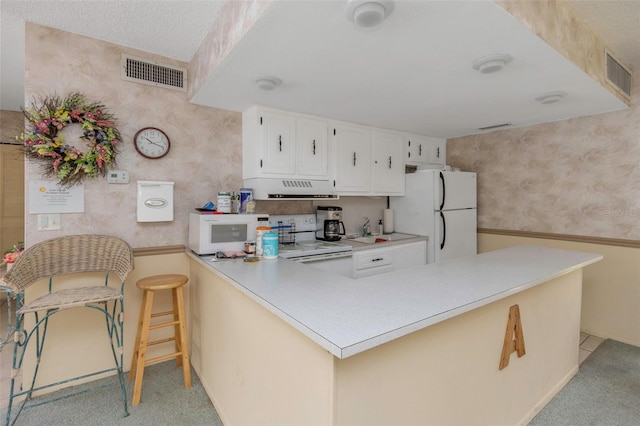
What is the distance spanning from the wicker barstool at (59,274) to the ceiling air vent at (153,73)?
1.26 m

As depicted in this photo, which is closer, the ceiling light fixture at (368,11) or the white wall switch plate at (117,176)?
the ceiling light fixture at (368,11)

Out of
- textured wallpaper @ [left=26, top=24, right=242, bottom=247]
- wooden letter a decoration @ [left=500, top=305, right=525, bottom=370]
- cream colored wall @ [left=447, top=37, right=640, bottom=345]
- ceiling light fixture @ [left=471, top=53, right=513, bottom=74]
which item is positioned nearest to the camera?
wooden letter a decoration @ [left=500, top=305, right=525, bottom=370]

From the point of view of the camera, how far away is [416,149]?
4031mm

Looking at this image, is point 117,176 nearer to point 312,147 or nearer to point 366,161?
point 312,147

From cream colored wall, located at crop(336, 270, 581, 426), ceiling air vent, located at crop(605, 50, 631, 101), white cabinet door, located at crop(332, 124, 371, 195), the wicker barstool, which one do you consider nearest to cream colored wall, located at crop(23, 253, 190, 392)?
the wicker barstool

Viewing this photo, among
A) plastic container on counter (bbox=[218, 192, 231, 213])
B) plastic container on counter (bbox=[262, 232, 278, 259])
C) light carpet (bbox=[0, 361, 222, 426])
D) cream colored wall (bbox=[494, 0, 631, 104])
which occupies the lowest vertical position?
light carpet (bbox=[0, 361, 222, 426])

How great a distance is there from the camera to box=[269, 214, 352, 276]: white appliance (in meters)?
2.69

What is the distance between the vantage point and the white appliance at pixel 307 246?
2686 mm

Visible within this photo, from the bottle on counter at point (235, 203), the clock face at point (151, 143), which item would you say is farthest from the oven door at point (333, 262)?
the clock face at point (151, 143)

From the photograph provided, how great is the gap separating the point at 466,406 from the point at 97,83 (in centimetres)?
314

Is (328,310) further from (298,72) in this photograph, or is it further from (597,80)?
(597,80)

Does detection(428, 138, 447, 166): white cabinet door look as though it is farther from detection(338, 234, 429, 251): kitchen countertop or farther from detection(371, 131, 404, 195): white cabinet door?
detection(338, 234, 429, 251): kitchen countertop

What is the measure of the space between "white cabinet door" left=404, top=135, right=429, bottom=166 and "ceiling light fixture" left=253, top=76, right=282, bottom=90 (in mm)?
2200

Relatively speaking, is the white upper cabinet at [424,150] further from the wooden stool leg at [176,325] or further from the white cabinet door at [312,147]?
the wooden stool leg at [176,325]
